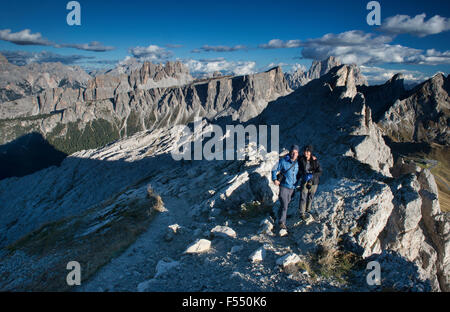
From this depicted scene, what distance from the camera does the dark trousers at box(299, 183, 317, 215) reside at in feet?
50.0

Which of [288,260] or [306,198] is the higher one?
[306,198]

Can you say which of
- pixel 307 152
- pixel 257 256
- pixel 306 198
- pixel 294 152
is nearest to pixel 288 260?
pixel 257 256

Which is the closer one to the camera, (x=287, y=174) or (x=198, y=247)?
(x=198, y=247)

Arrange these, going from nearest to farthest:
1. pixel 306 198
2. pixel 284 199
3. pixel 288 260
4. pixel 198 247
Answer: pixel 288 260
pixel 198 247
pixel 284 199
pixel 306 198

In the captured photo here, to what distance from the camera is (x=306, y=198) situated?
1566 cm

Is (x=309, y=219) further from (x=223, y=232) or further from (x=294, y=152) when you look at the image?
(x=223, y=232)

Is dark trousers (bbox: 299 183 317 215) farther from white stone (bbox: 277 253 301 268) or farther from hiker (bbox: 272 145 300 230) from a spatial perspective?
white stone (bbox: 277 253 301 268)

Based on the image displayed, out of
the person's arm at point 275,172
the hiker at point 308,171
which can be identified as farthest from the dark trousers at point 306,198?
the person's arm at point 275,172

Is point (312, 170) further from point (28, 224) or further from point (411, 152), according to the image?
point (411, 152)

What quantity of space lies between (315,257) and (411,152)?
210 m

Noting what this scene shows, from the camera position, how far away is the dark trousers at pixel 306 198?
50.0 feet
